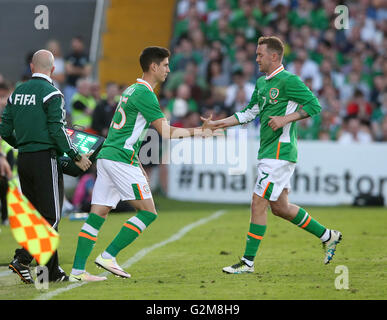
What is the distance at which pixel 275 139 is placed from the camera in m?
8.73

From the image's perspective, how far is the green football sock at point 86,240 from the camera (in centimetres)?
809

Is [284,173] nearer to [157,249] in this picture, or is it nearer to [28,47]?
[157,249]

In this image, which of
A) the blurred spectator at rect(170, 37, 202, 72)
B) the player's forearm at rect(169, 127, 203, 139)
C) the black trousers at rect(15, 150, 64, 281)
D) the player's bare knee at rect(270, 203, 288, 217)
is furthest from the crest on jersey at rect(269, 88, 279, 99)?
the blurred spectator at rect(170, 37, 202, 72)

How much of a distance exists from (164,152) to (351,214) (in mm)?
4318

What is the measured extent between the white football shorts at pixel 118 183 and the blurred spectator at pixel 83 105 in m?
9.30

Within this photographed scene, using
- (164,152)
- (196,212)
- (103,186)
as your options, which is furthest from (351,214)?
(103,186)

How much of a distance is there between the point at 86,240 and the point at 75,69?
1170 centimetres

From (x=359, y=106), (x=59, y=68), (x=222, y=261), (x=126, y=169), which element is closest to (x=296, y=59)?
(x=359, y=106)

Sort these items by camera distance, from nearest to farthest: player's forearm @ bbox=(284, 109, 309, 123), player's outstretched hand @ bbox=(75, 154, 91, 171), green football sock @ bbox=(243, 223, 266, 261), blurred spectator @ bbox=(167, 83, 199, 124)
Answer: player's outstretched hand @ bbox=(75, 154, 91, 171)
player's forearm @ bbox=(284, 109, 309, 123)
green football sock @ bbox=(243, 223, 266, 261)
blurred spectator @ bbox=(167, 83, 199, 124)

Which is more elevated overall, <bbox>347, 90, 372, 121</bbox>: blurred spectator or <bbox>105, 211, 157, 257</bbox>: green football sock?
<bbox>347, 90, 372, 121</bbox>: blurred spectator

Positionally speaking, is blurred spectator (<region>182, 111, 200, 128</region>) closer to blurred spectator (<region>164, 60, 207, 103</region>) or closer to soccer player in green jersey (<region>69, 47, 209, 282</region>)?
blurred spectator (<region>164, 60, 207, 103</region>)

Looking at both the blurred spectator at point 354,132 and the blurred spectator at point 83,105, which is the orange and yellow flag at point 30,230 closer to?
the blurred spectator at point 83,105

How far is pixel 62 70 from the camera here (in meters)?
20.0

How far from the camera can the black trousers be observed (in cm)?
793
